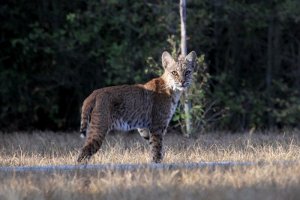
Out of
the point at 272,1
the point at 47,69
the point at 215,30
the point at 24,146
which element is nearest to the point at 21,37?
the point at 47,69

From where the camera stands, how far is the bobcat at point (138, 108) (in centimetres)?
1462

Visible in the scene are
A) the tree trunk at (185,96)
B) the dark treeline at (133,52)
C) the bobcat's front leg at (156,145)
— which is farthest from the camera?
the dark treeline at (133,52)

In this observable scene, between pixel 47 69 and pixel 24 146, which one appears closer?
pixel 24 146

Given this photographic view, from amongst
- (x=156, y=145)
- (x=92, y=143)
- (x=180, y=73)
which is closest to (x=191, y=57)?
(x=180, y=73)

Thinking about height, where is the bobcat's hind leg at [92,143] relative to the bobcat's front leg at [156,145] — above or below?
above

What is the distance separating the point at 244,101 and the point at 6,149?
42.1 ft

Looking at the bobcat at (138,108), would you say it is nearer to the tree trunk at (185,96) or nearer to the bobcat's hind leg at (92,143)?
the bobcat's hind leg at (92,143)

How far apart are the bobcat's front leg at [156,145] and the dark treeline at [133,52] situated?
12.2 metres

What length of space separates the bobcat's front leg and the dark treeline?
40.2 feet

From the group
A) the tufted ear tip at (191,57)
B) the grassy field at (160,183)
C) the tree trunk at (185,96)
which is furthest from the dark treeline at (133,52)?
the grassy field at (160,183)

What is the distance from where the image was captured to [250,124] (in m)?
30.4

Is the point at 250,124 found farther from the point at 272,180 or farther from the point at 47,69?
the point at 272,180

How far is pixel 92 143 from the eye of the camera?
47.5ft

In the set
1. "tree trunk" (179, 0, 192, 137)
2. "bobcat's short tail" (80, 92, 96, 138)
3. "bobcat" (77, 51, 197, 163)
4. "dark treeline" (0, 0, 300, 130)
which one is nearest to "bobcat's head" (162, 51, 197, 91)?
"bobcat" (77, 51, 197, 163)
